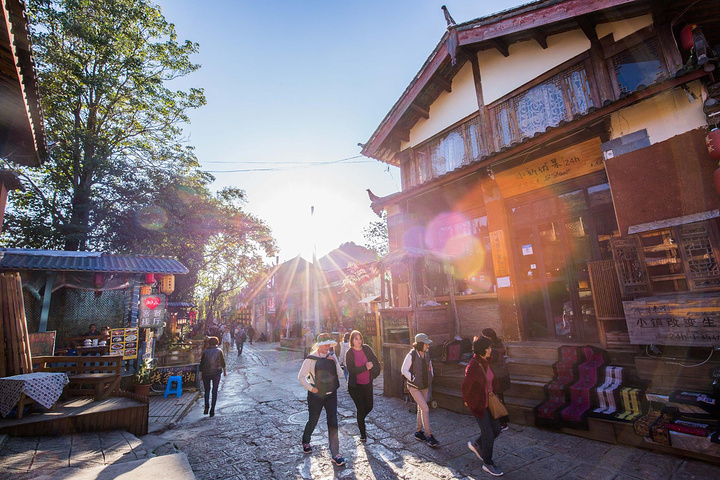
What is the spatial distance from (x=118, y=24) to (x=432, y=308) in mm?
20489

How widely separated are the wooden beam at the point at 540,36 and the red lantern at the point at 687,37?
2847 millimetres

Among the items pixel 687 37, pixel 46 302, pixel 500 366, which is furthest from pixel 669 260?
pixel 46 302

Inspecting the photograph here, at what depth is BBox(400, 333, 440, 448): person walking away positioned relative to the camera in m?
5.70

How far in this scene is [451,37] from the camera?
9.37 m

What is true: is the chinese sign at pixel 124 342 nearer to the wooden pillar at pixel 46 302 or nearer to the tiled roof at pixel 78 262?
the tiled roof at pixel 78 262

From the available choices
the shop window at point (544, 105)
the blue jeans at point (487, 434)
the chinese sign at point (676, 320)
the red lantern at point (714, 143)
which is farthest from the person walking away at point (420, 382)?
the red lantern at point (714, 143)

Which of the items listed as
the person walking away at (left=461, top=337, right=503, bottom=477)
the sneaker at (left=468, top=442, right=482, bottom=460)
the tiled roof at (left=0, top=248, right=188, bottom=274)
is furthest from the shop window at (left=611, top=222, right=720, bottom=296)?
the tiled roof at (left=0, top=248, right=188, bottom=274)

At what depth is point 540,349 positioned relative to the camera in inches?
276

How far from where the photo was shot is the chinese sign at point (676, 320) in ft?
14.8

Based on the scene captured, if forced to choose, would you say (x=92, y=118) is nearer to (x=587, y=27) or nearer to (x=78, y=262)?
(x=78, y=262)

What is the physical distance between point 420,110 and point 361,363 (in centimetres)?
870

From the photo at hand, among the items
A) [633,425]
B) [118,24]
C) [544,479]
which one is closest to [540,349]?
[633,425]

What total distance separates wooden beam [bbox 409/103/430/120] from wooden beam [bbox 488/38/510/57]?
2.79 meters

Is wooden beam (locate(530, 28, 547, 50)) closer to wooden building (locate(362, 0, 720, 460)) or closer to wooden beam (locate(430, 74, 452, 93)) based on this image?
wooden building (locate(362, 0, 720, 460))
